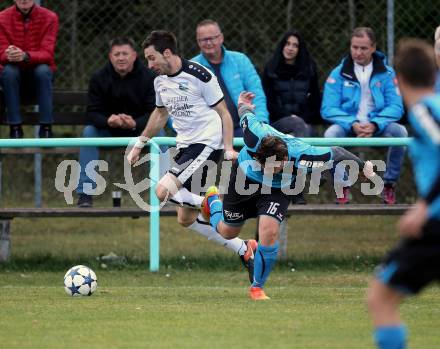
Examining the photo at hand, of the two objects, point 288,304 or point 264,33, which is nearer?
point 288,304

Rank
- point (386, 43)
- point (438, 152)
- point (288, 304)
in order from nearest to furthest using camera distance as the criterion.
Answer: point (438, 152), point (288, 304), point (386, 43)

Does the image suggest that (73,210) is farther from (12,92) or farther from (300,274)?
(300,274)

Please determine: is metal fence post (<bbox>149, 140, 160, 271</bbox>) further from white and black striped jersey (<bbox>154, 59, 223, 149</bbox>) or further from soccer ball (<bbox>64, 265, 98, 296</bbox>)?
soccer ball (<bbox>64, 265, 98, 296</bbox>)

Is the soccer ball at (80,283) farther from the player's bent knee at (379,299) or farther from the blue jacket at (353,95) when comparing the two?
the player's bent knee at (379,299)

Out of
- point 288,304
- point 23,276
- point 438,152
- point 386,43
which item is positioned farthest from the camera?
point 386,43

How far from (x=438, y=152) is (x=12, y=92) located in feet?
21.8

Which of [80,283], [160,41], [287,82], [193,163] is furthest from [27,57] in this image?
[80,283]

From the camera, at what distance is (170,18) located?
11500 mm

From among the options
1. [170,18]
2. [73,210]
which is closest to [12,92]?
[73,210]

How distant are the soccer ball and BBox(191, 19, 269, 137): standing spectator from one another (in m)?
2.96

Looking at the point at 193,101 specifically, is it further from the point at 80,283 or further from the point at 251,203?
the point at 80,283

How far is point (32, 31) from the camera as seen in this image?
34.9 ft

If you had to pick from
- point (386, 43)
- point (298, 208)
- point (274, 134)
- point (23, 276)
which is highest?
point (386, 43)

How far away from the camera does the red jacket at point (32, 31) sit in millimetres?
10586
